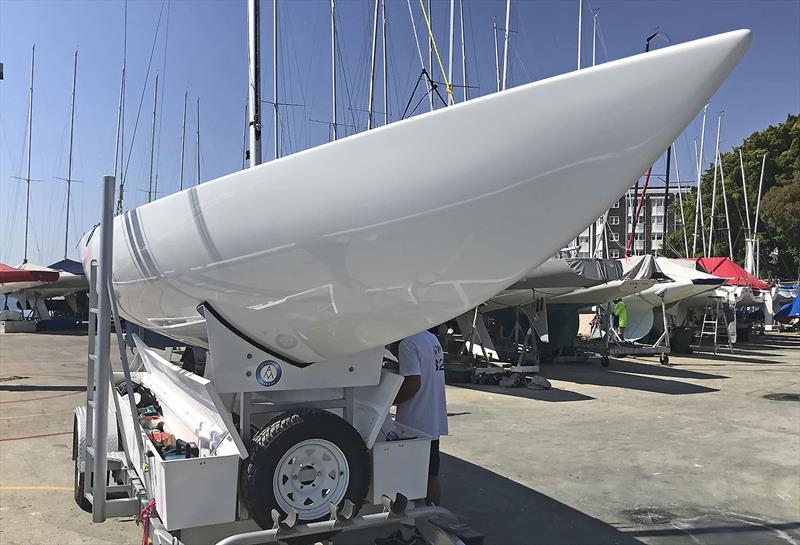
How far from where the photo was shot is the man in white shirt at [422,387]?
12.6ft

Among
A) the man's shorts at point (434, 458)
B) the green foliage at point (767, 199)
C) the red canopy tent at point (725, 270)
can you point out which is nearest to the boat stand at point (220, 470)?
the man's shorts at point (434, 458)

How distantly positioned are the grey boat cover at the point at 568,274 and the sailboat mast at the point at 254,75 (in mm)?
6402

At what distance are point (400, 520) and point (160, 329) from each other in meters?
2.19

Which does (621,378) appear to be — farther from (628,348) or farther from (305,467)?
(305,467)

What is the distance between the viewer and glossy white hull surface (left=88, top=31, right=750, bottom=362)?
2381 millimetres

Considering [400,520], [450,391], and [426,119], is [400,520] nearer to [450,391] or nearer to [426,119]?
[426,119]

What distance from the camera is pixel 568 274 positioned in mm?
11156

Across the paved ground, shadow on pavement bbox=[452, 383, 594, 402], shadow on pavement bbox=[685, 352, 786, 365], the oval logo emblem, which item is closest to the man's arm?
the oval logo emblem

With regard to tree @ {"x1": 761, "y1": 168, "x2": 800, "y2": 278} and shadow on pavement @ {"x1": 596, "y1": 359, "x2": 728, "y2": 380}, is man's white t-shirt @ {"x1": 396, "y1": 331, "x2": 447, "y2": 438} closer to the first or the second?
shadow on pavement @ {"x1": 596, "y1": 359, "x2": 728, "y2": 380}

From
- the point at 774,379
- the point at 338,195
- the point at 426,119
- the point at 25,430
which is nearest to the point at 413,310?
the point at 338,195

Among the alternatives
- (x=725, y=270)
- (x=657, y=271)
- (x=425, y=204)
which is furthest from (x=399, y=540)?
(x=725, y=270)

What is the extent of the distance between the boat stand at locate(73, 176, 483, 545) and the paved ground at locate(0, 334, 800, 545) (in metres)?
1.01

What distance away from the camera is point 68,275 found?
2422 cm

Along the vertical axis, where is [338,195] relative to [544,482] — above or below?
above
